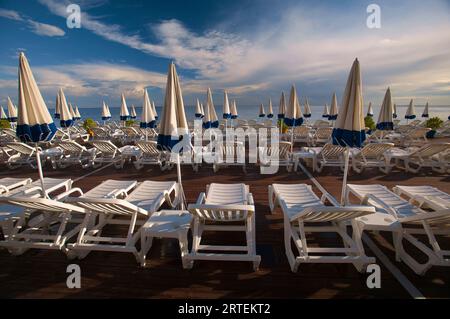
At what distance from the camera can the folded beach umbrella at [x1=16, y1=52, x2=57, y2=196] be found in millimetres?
2676

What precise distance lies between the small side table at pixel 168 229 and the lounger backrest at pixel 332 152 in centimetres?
483

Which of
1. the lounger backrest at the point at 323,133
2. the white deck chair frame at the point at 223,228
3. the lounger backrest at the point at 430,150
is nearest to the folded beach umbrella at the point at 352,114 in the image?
the white deck chair frame at the point at 223,228

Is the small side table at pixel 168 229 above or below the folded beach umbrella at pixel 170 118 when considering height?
below

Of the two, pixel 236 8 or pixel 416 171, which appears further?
pixel 236 8

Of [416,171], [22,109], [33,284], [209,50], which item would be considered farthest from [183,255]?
[209,50]

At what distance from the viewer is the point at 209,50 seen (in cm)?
1014

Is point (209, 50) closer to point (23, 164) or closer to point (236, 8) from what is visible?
point (236, 8)

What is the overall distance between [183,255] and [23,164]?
809 cm

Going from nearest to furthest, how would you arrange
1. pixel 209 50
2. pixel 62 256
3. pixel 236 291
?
1. pixel 236 291
2. pixel 62 256
3. pixel 209 50

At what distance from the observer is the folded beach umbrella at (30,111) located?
8.78ft

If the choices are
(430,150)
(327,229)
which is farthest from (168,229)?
(430,150)

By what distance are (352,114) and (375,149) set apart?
13.0 ft

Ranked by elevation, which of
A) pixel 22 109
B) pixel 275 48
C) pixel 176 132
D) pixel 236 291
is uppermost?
pixel 275 48

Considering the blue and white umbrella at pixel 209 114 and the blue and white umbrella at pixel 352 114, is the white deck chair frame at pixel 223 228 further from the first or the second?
the blue and white umbrella at pixel 209 114
